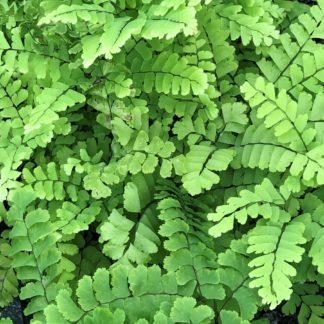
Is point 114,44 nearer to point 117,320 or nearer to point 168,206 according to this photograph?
point 168,206

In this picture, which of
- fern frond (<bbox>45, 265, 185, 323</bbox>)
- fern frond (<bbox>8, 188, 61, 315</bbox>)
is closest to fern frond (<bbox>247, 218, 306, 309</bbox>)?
fern frond (<bbox>45, 265, 185, 323</bbox>)

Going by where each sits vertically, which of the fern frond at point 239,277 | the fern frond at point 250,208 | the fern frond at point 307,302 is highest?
the fern frond at point 250,208

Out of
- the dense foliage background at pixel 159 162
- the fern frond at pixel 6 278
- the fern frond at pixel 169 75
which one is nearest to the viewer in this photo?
the dense foliage background at pixel 159 162

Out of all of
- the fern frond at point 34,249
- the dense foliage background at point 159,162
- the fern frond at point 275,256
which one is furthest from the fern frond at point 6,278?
the fern frond at point 275,256

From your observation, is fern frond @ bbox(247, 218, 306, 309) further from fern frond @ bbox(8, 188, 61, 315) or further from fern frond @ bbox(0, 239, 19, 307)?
fern frond @ bbox(0, 239, 19, 307)

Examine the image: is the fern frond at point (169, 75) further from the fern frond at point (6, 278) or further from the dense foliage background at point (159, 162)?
the fern frond at point (6, 278)

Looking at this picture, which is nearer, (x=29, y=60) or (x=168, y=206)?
(x=168, y=206)

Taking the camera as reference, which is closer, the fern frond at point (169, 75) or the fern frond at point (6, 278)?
the fern frond at point (169, 75)

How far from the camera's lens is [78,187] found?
7.11ft

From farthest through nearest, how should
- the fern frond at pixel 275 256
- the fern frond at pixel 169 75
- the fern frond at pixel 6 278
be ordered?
the fern frond at pixel 6 278
the fern frond at pixel 169 75
the fern frond at pixel 275 256

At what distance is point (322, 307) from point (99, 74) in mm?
1227

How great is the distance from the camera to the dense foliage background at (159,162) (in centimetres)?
178

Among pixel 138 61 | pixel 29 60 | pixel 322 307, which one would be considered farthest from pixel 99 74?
pixel 322 307

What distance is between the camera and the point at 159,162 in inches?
85.3
